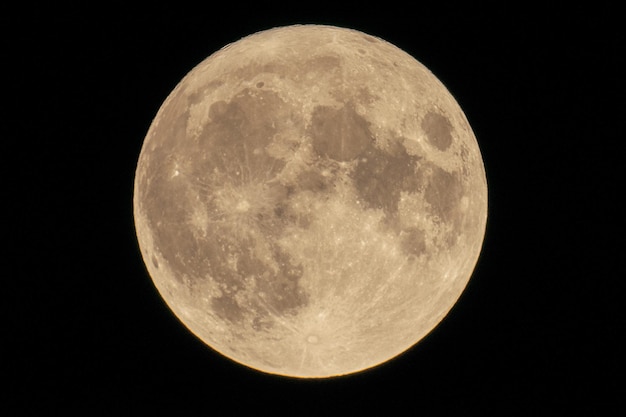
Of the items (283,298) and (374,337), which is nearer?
(283,298)

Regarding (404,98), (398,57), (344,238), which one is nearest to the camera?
(344,238)

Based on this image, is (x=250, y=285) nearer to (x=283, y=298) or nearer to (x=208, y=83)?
(x=283, y=298)

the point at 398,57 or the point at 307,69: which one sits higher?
the point at 398,57

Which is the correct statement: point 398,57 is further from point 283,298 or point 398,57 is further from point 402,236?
point 283,298

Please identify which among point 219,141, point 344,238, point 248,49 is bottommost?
point 344,238

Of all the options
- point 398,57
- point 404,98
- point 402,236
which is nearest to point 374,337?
point 402,236

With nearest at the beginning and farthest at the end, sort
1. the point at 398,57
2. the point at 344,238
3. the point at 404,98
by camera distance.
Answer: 1. the point at 344,238
2. the point at 404,98
3. the point at 398,57

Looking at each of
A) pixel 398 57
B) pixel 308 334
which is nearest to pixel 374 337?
pixel 308 334
